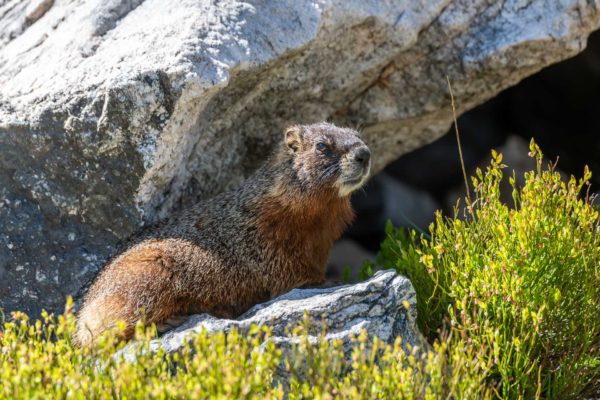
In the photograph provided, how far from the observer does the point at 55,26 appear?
7.17 meters

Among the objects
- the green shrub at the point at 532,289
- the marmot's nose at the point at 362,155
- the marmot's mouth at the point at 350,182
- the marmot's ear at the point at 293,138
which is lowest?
the green shrub at the point at 532,289

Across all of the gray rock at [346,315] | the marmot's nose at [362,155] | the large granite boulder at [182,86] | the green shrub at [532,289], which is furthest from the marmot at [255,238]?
the green shrub at [532,289]

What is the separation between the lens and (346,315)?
212 inches

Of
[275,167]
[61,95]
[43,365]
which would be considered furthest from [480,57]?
[43,365]

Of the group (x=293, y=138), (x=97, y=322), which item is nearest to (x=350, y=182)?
(x=293, y=138)

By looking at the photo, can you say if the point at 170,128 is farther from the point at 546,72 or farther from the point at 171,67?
the point at 546,72

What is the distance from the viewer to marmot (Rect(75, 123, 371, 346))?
A: 19.8 ft

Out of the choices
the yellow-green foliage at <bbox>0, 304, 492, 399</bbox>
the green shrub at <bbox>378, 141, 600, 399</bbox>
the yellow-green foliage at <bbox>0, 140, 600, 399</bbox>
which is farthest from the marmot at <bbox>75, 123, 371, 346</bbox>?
the yellow-green foliage at <bbox>0, 304, 492, 399</bbox>

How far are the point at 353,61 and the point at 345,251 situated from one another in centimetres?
280

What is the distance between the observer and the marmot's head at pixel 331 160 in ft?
20.9

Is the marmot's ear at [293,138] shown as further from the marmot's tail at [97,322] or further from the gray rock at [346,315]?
the marmot's tail at [97,322]

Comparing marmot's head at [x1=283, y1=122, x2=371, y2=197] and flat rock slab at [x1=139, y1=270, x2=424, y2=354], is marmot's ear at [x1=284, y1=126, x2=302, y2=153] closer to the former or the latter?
marmot's head at [x1=283, y1=122, x2=371, y2=197]

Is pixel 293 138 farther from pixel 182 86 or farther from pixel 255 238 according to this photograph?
pixel 182 86

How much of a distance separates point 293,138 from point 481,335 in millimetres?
2365
